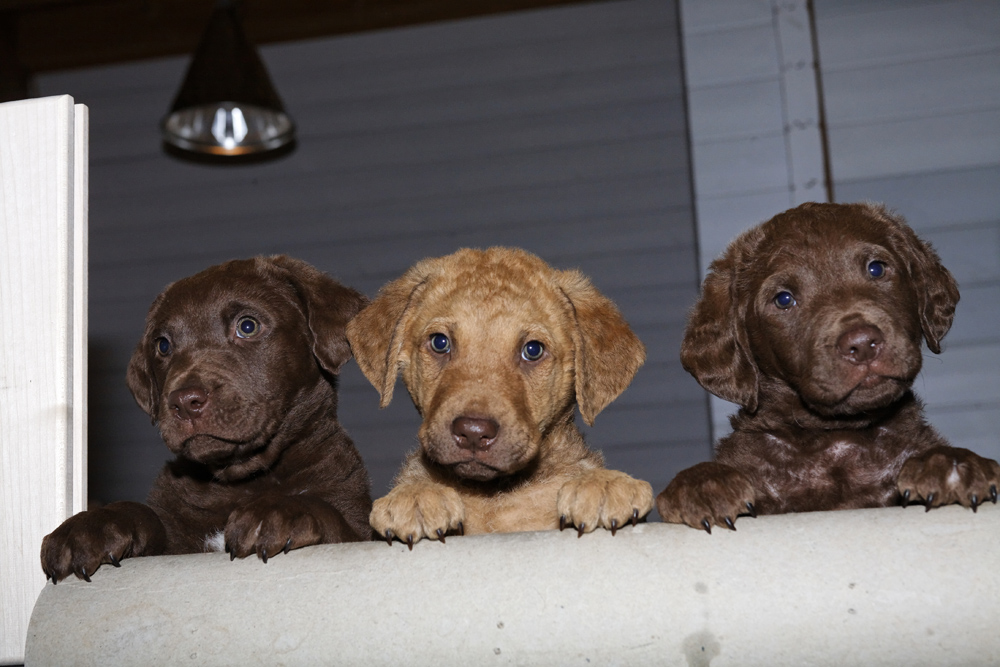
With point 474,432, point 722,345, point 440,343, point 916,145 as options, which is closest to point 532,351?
point 440,343

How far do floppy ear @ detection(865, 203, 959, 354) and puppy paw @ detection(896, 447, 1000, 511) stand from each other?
34.6 inches

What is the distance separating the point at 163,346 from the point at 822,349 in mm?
2604

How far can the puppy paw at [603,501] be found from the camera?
284 cm

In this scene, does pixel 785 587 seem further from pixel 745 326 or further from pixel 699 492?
pixel 745 326

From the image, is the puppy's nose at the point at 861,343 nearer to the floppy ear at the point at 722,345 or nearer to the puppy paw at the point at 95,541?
the floppy ear at the point at 722,345

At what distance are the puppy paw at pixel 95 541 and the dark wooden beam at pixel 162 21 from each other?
7945mm

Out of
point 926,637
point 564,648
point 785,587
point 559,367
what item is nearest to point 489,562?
point 564,648

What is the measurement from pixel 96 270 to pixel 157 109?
1984mm

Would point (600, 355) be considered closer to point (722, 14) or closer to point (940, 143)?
point (940, 143)

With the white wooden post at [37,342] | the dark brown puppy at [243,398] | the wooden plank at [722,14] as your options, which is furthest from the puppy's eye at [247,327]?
the wooden plank at [722,14]

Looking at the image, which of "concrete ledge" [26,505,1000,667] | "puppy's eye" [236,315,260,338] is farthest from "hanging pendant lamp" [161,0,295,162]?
"concrete ledge" [26,505,1000,667]

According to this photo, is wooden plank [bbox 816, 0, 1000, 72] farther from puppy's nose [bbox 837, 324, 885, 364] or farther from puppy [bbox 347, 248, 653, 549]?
puppy's nose [bbox 837, 324, 885, 364]

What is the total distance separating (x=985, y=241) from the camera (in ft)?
25.8

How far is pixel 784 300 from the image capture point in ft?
11.7
